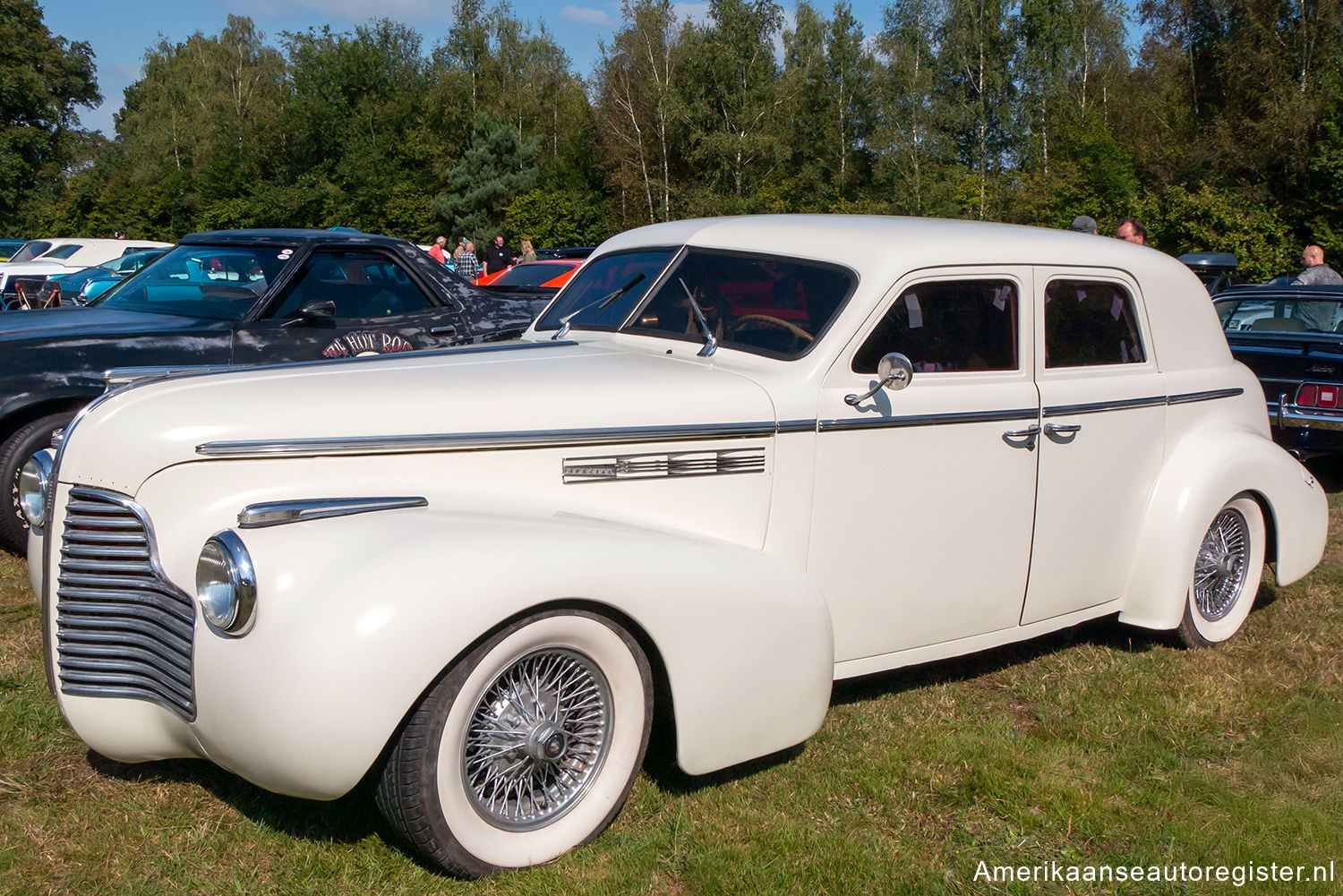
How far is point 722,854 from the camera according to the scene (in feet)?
10.0

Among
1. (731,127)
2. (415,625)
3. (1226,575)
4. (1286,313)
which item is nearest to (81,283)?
(1286,313)

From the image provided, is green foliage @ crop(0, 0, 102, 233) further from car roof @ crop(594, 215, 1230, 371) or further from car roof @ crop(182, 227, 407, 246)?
car roof @ crop(594, 215, 1230, 371)

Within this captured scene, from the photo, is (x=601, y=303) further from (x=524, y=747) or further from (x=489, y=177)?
(x=489, y=177)

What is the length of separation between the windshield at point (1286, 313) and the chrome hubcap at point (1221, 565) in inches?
164

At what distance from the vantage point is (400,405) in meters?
3.14

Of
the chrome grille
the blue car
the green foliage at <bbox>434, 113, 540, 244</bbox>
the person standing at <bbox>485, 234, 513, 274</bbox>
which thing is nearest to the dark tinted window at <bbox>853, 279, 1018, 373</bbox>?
the chrome grille

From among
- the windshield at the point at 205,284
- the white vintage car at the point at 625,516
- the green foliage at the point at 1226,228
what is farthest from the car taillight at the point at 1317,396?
the green foliage at the point at 1226,228

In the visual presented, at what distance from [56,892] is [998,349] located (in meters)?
3.41

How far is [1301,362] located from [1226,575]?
3.80m

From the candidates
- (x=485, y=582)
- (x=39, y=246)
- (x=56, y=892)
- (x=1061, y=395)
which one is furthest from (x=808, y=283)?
(x=39, y=246)

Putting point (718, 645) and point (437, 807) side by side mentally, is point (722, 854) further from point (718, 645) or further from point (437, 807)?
point (437, 807)

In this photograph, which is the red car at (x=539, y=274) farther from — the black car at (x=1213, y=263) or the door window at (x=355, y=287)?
the door window at (x=355, y=287)

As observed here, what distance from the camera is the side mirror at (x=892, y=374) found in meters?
3.51

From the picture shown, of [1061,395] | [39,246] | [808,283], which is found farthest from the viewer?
[39,246]
